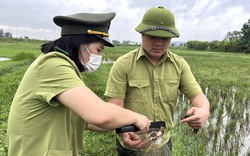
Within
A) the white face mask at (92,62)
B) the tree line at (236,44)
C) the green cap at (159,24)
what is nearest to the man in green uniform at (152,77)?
the green cap at (159,24)

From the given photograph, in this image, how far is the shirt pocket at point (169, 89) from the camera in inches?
80.0

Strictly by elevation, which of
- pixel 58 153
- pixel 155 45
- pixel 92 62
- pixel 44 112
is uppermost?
pixel 155 45

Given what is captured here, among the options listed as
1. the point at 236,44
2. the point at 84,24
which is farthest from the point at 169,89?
the point at 236,44

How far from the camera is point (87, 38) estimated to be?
1.41 meters

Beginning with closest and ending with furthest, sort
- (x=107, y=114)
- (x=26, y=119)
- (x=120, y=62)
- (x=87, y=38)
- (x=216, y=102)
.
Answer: (x=107, y=114) < (x=26, y=119) < (x=87, y=38) < (x=120, y=62) < (x=216, y=102)

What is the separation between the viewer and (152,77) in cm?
205

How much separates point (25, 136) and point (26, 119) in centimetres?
9

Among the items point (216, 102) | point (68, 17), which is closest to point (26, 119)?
point (68, 17)

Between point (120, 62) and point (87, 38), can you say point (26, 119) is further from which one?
point (120, 62)

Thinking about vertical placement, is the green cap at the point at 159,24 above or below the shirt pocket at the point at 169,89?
above

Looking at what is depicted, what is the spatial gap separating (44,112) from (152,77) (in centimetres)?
97

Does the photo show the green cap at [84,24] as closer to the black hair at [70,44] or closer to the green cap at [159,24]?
the black hair at [70,44]

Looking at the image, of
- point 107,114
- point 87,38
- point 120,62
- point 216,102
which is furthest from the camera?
point 216,102

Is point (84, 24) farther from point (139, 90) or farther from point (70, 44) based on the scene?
point (139, 90)
